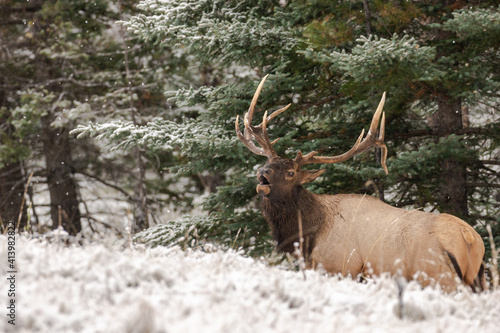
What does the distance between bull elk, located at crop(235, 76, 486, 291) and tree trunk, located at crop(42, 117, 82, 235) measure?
8.25 metres

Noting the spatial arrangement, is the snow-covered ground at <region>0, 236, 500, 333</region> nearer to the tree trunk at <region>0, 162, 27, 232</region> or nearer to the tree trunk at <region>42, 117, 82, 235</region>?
the tree trunk at <region>42, 117, 82, 235</region>

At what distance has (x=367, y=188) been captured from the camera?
781cm

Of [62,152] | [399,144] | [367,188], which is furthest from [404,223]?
[62,152]

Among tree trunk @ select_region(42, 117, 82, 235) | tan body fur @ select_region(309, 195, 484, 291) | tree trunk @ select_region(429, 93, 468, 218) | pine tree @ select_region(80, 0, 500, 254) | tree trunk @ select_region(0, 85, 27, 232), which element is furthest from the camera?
tree trunk @ select_region(42, 117, 82, 235)

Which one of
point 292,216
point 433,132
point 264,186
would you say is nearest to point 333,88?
point 433,132

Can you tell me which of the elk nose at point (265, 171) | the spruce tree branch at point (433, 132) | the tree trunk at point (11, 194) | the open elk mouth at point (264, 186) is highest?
A: the spruce tree branch at point (433, 132)

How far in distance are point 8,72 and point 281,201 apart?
413 inches

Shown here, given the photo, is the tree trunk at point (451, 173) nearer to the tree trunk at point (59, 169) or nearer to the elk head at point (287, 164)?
the elk head at point (287, 164)

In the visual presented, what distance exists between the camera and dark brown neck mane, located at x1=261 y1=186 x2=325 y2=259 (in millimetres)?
6074

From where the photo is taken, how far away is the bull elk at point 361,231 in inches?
198

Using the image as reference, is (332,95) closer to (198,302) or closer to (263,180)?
(263,180)

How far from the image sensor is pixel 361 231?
227 inches

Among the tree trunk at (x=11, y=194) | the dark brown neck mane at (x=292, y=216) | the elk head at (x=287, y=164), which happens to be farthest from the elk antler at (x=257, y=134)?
the tree trunk at (x=11, y=194)

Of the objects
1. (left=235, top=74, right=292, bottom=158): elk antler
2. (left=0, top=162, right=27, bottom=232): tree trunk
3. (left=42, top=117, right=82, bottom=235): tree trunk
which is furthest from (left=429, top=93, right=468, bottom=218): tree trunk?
(left=0, top=162, right=27, bottom=232): tree trunk
